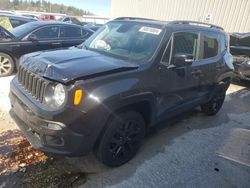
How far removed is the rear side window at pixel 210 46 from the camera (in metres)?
4.48

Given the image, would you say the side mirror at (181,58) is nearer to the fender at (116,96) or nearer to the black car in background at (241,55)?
the fender at (116,96)

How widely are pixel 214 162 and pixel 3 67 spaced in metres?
5.73

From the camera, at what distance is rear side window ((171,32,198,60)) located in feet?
12.1

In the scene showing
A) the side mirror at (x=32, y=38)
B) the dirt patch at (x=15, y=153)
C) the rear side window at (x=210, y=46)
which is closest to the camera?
the dirt patch at (x=15, y=153)

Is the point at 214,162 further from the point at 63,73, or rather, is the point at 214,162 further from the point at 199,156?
the point at 63,73

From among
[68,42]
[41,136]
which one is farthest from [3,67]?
[41,136]

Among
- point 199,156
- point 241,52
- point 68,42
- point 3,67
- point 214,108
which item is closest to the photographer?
point 199,156

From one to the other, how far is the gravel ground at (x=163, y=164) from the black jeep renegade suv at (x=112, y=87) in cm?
29

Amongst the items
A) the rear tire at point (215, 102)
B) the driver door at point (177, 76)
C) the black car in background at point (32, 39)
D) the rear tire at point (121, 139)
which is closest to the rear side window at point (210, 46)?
the driver door at point (177, 76)

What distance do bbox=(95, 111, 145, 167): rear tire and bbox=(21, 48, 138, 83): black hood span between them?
59 centimetres

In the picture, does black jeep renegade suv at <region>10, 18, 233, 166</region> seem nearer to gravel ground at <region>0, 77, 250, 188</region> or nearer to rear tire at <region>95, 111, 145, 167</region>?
rear tire at <region>95, 111, 145, 167</region>

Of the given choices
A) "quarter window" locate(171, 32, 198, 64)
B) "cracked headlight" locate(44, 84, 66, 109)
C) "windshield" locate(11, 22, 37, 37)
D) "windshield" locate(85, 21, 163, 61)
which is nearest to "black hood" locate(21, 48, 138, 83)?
"cracked headlight" locate(44, 84, 66, 109)

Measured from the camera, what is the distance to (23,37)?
22.8ft

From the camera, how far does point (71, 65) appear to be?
9.45ft
